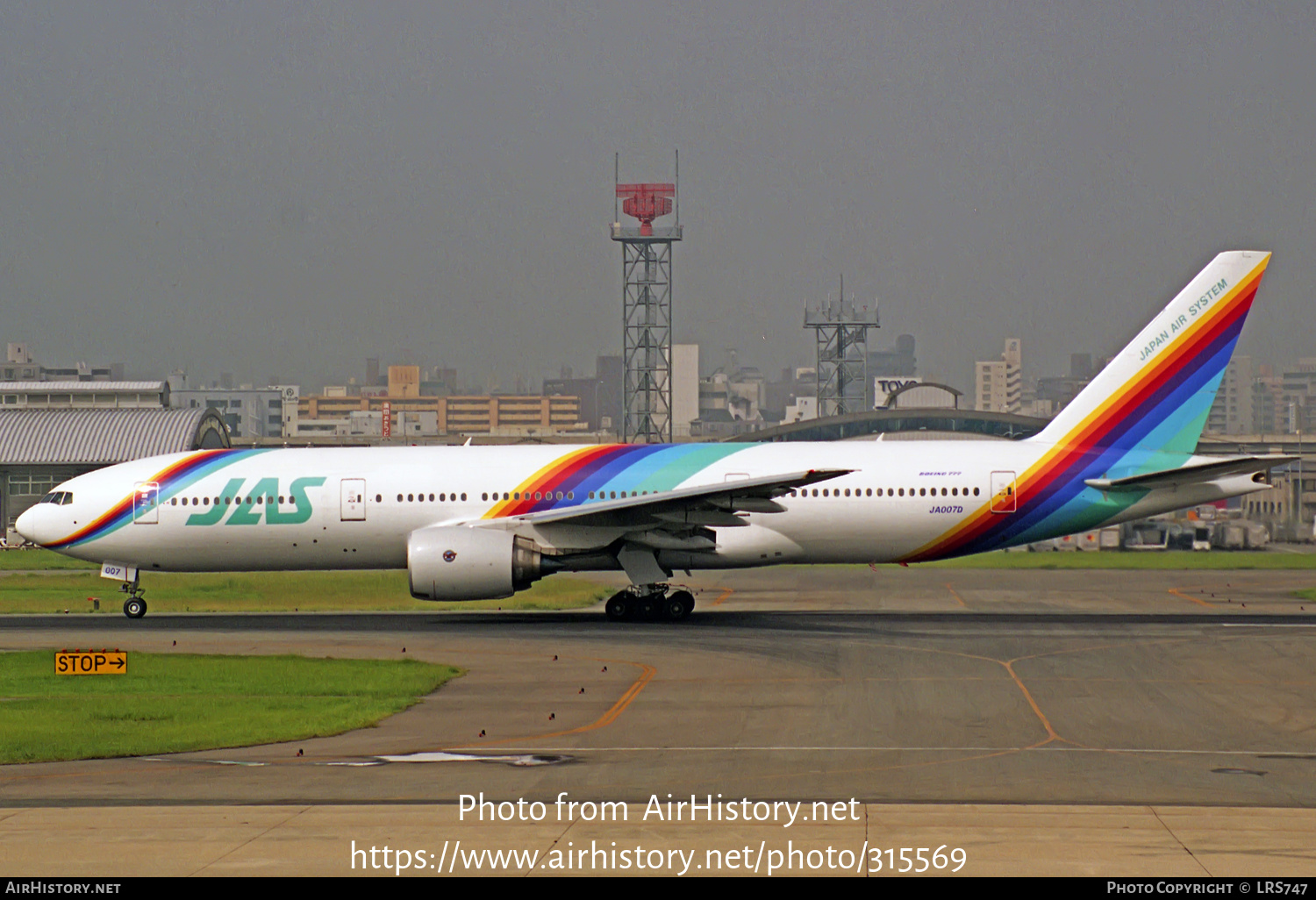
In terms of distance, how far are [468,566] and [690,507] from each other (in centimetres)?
486

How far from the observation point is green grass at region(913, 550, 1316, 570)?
47625 mm

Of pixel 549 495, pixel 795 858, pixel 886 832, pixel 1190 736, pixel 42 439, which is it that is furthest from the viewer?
pixel 42 439

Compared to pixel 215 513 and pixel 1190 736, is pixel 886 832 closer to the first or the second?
pixel 1190 736

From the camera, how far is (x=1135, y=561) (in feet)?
163

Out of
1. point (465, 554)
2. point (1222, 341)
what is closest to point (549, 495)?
point (465, 554)

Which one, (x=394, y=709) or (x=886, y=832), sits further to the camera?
(x=394, y=709)

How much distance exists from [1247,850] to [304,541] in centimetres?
2474

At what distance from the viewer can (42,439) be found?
67.6 m

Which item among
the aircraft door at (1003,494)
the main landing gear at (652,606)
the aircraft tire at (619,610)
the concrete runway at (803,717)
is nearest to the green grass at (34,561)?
the concrete runway at (803,717)

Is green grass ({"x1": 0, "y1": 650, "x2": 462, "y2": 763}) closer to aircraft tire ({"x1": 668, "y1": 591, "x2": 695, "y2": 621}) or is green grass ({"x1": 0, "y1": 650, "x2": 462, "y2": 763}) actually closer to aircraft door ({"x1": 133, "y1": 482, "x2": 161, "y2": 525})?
aircraft door ({"x1": 133, "y1": 482, "x2": 161, "y2": 525})

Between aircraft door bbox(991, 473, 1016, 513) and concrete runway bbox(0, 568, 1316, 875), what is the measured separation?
2.52 meters

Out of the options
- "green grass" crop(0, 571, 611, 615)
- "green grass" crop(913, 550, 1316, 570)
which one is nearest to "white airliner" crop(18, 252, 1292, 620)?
"green grass" crop(0, 571, 611, 615)

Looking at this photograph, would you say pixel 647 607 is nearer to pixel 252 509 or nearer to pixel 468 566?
pixel 468 566

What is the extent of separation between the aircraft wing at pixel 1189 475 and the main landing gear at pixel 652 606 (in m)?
9.52
